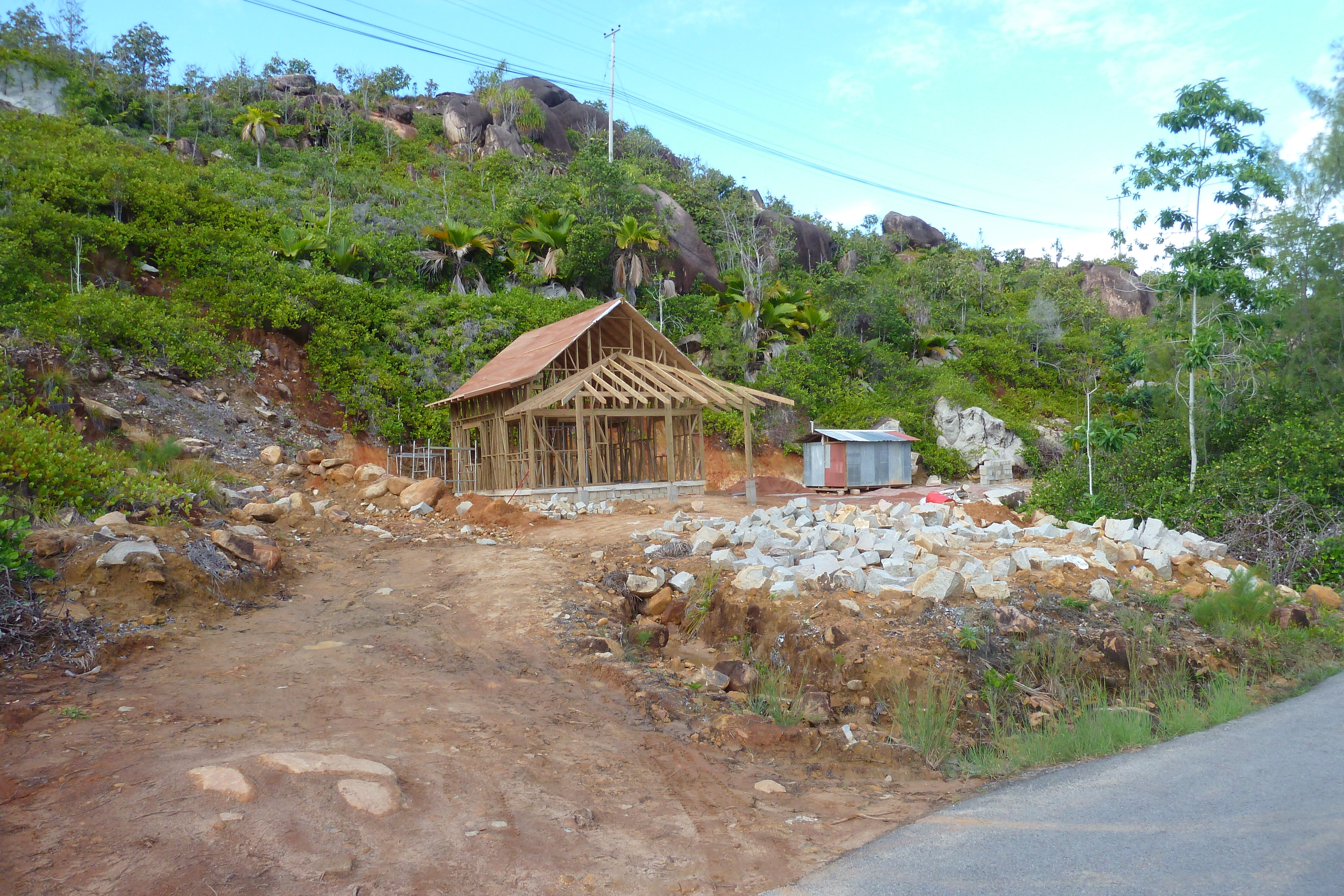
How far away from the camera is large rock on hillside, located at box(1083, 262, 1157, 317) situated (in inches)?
1820

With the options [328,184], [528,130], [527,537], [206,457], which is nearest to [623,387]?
[527,537]

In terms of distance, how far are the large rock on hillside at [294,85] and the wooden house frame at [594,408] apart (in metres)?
30.8

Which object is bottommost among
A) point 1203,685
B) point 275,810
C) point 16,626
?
point 1203,685

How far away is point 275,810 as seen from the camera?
3.74 meters

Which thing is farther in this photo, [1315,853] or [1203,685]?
[1203,685]

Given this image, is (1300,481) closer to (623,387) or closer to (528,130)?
(623,387)

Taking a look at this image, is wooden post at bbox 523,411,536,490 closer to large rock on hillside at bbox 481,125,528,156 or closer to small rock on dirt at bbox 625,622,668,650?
small rock on dirt at bbox 625,622,668,650

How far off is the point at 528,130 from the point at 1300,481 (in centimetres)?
4301

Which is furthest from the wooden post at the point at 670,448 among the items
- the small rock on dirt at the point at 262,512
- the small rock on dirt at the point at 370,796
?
the small rock on dirt at the point at 370,796

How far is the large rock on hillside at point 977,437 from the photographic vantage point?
1243 inches

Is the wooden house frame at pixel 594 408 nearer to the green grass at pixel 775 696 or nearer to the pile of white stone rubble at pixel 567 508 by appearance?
the pile of white stone rubble at pixel 567 508

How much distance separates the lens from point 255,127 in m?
36.4

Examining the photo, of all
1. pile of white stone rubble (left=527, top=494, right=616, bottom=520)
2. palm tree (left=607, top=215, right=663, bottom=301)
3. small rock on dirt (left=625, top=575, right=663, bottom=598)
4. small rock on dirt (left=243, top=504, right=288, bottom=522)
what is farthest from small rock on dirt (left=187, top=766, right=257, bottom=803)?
palm tree (left=607, top=215, right=663, bottom=301)

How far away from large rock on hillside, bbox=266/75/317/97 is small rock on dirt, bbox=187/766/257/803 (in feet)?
155
